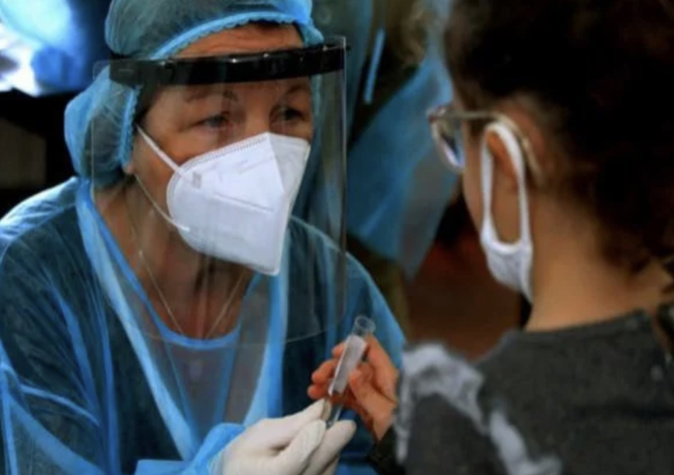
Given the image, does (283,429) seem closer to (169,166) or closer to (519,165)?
(169,166)

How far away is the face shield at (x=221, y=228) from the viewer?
64.9 inches

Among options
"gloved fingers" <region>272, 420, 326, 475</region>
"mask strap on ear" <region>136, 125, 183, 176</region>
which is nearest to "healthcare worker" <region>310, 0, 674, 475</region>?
"gloved fingers" <region>272, 420, 326, 475</region>

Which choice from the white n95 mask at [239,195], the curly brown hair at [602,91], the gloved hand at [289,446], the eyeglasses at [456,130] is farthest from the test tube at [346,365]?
the curly brown hair at [602,91]

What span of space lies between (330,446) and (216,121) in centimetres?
41

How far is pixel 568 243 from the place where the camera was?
3.87ft

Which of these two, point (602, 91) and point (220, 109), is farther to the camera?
point (220, 109)

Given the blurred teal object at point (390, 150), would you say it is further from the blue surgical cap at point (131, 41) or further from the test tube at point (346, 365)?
the test tube at point (346, 365)

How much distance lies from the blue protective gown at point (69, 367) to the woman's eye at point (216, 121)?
0.17 metres

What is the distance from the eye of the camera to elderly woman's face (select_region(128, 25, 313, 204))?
1641 mm

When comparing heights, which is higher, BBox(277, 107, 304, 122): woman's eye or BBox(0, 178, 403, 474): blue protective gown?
BBox(277, 107, 304, 122): woman's eye

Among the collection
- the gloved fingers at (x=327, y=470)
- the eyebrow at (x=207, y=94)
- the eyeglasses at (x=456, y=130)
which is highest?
the eyeglasses at (x=456, y=130)

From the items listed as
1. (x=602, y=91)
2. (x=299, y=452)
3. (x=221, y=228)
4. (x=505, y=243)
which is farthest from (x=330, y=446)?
(x=602, y=91)

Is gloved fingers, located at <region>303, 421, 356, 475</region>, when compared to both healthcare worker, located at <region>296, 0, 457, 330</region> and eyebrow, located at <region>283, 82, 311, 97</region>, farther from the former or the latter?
eyebrow, located at <region>283, 82, 311, 97</region>

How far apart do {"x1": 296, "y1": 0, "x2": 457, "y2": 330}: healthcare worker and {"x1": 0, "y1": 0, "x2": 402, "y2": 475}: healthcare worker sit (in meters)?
0.09
